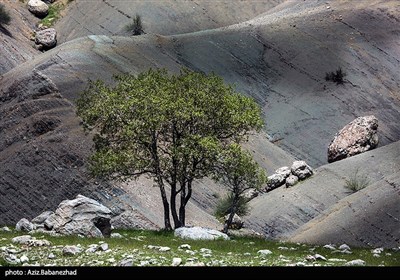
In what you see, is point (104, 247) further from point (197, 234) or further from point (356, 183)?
point (356, 183)

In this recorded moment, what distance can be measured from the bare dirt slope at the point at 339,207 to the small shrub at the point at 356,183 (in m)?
0.32

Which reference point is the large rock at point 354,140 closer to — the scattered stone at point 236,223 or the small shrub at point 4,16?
the scattered stone at point 236,223

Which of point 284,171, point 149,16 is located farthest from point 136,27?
point 284,171

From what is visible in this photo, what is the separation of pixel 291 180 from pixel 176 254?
1183 inches

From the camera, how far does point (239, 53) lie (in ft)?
251

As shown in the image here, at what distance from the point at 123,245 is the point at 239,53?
50.2 m

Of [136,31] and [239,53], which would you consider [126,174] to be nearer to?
[239,53]

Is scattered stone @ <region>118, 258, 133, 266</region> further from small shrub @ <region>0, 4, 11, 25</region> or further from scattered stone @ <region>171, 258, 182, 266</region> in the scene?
small shrub @ <region>0, 4, 11, 25</region>

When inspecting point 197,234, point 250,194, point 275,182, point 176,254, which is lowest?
point 176,254

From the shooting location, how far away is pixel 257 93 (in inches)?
2867

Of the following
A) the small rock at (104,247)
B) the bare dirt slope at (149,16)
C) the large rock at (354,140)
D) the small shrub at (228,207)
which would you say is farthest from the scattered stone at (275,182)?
the bare dirt slope at (149,16)

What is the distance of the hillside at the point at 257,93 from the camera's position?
159 ft

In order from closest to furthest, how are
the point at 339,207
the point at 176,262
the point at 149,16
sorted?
the point at 176,262, the point at 339,207, the point at 149,16

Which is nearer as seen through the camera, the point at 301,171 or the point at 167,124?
the point at 167,124
